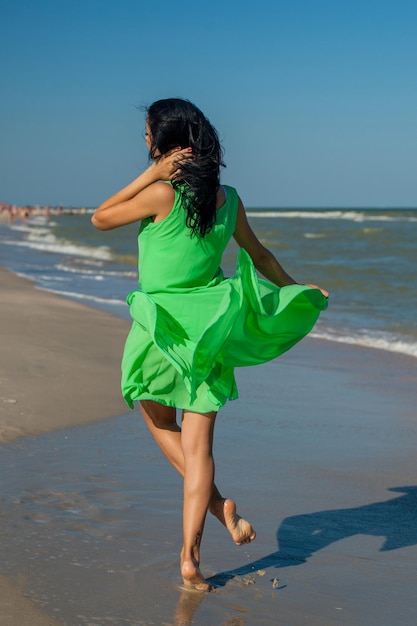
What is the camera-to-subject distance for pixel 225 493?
4465mm

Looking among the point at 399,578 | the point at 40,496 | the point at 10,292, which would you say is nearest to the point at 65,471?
the point at 40,496

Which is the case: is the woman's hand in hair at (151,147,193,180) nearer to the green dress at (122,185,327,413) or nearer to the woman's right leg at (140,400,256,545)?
the green dress at (122,185,327,413)

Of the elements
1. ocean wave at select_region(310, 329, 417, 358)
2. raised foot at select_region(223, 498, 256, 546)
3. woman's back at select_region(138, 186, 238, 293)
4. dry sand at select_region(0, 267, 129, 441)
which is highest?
woman's back at select_region(138, 186, 238, 293)

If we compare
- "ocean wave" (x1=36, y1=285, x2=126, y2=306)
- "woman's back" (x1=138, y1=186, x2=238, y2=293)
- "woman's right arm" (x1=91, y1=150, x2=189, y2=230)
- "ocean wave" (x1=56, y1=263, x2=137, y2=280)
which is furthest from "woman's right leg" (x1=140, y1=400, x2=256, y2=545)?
"ocean wave" (x1=56, y1=263, x2=137, y2=280)

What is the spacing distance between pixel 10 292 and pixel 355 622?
9.67 m

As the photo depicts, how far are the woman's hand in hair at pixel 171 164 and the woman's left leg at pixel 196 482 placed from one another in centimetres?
83

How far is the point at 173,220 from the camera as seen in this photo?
327 cm

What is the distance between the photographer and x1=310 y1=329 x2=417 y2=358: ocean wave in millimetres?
9844

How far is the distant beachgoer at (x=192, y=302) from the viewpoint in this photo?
3227 mm

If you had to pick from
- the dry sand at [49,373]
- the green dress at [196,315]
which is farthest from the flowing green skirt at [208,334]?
the dry sand at [49,373]

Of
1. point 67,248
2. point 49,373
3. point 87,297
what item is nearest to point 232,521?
point 49,373

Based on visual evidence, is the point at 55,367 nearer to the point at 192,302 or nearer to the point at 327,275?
the point at 192,302

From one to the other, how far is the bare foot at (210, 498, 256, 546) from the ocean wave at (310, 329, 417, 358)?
6.31 meters

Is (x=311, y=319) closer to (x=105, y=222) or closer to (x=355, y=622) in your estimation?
(x=105, y=222)
